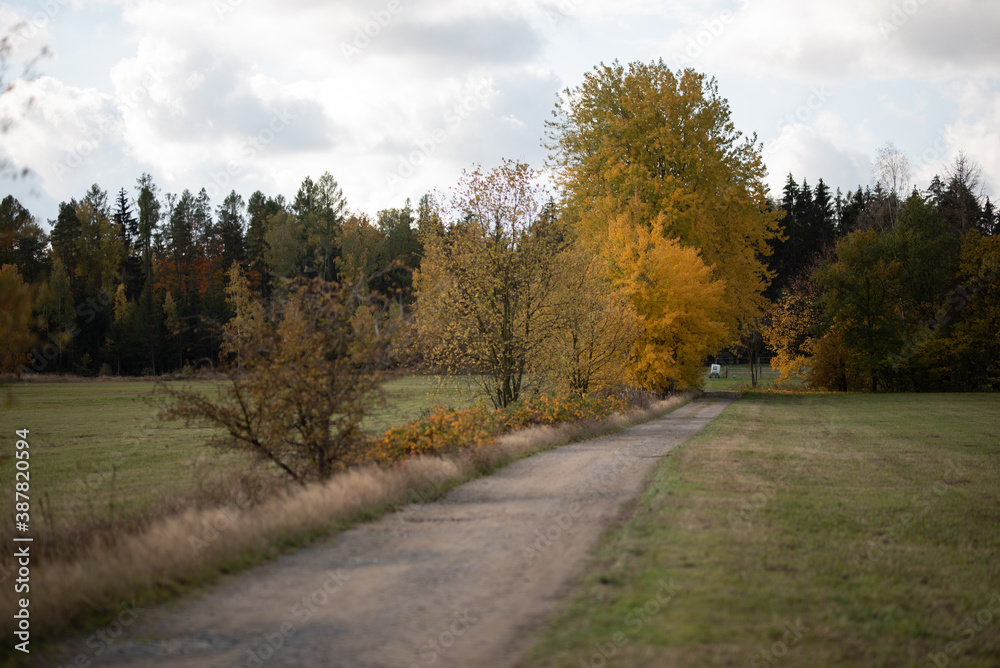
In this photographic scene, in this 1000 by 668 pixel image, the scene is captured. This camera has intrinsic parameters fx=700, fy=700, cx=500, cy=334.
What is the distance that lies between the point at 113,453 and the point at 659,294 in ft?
63.0

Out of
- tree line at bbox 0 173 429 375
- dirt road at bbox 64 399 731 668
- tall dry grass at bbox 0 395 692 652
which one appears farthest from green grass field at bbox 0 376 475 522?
tree line at bbox 0 173 429 375

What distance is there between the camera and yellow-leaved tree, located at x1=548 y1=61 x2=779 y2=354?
3419 centimetres

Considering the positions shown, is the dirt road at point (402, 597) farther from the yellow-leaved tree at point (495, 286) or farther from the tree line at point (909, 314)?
the tree line at point (909, 314)

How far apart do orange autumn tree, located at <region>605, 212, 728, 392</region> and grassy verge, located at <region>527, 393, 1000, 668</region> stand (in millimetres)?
13203

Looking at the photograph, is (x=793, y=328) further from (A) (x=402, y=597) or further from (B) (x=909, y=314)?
(A) (x=402, y=597)

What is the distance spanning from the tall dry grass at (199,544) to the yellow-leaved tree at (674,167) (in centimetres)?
2554

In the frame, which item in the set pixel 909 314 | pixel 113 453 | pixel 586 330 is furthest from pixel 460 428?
pixel 909 314

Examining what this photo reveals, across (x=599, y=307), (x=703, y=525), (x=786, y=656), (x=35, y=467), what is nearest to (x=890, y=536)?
(x=703, y=525)

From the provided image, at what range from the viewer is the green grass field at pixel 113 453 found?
11.3 metres

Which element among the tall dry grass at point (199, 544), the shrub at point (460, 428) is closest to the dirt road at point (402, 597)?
the tall dry grass at point (199, 544)

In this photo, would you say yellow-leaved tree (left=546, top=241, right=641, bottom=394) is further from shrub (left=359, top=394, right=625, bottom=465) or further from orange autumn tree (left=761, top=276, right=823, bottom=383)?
orange autumn tree (left=761, top=276, right=823, bottom=383)

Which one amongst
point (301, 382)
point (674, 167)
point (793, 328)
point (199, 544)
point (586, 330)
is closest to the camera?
point (199, 544)

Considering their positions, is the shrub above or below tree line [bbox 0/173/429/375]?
below

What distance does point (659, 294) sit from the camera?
2719cm
